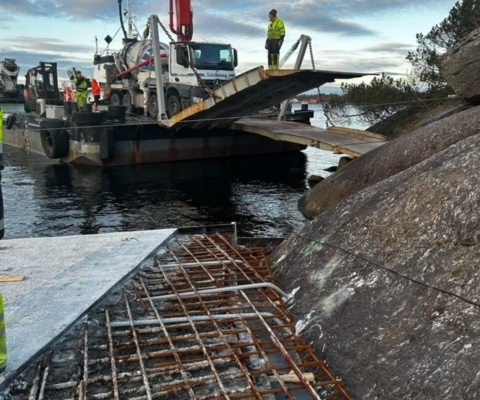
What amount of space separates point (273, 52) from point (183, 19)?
4.78m

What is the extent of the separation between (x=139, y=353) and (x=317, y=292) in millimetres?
1809

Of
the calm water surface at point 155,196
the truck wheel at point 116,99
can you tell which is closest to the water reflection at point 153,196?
the calm water surface at point 155,196

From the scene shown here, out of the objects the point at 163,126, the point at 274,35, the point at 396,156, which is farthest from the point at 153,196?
the point at 396,156

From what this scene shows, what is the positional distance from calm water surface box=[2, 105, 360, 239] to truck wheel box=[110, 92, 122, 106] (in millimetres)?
4288

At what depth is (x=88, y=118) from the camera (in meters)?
17.7

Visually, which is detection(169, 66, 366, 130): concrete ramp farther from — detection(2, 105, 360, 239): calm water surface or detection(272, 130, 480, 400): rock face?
detection(272, 130, 480, 400): rock face

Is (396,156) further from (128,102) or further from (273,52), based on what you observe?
(128,102)

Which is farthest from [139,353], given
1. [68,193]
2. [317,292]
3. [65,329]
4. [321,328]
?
[68,193]

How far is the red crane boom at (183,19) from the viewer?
55.0 feet

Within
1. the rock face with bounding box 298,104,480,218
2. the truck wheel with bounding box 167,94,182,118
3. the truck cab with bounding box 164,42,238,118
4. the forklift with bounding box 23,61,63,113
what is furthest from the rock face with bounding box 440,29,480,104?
the forklift with bounding box 23,61,63,113

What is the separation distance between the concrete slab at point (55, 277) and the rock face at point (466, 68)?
723cm

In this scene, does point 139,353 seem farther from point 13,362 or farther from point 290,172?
point 290,172

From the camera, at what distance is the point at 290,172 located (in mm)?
18312

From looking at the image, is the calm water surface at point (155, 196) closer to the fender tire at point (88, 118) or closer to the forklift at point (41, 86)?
the fender tire at point (88, 118)
